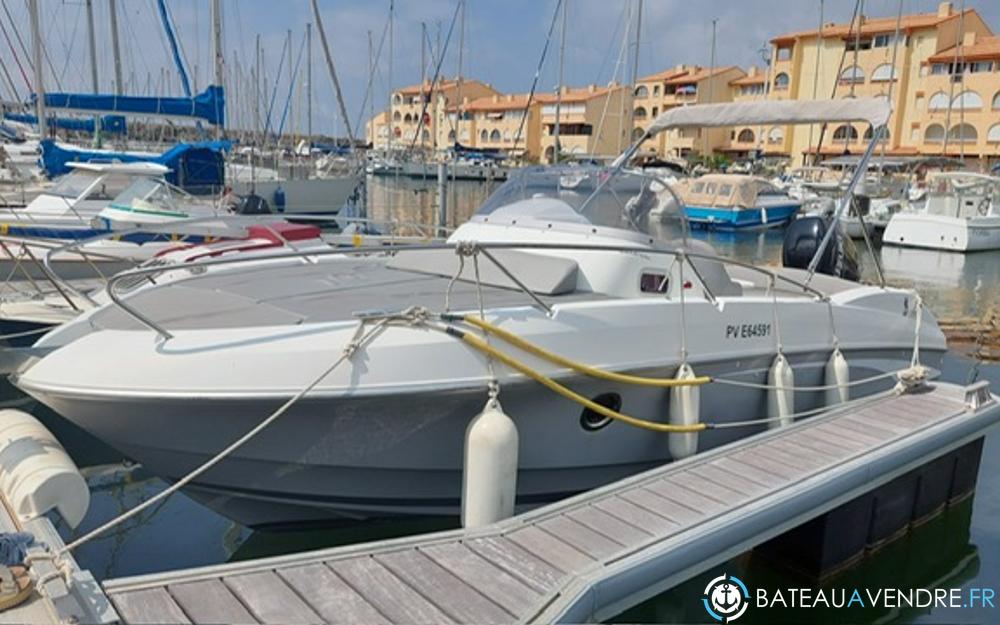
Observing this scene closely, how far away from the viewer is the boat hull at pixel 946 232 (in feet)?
78.7

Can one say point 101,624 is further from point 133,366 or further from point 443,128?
point 443,128

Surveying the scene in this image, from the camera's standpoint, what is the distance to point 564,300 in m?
5.08

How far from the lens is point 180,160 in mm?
18359

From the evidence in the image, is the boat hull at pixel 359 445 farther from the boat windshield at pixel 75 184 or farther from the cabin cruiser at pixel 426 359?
the boat windshield at pixel 75 184

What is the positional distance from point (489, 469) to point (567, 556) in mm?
612

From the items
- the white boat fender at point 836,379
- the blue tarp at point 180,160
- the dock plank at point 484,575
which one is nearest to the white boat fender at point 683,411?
the white boat fender at point 836,379

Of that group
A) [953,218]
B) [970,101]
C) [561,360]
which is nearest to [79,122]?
[561,360]

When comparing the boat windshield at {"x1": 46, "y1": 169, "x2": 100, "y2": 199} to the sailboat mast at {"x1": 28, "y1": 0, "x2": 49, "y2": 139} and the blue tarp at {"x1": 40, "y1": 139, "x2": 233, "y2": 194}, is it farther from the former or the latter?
the sailboat mast at {"x1": 28, "y1": 0, "x2": 49, "y2": 139}

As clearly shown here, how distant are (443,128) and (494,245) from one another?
245ft

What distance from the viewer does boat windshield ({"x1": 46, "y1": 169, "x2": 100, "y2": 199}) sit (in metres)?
13.5

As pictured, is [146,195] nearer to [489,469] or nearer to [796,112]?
[796,112]

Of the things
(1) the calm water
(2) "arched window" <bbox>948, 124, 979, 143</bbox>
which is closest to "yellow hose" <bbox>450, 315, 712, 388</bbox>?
(1) the calm water

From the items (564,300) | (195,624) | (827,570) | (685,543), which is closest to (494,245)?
(564,300)

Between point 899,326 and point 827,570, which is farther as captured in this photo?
point 899,326
